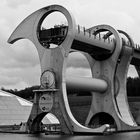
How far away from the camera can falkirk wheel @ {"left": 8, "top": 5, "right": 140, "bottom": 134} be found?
139 ft

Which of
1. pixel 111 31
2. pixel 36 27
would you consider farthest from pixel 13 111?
pixel 111 31

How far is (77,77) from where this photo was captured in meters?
46.7

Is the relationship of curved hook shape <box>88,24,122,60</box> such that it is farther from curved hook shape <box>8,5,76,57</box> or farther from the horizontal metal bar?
curved hook shape <box>8,5,76,57</box>

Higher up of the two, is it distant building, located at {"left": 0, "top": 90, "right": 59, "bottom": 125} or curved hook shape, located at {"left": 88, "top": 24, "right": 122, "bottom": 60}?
curved hook shape, located at {"left": 88, "top": 24, "right": 122, "bottom": 60}

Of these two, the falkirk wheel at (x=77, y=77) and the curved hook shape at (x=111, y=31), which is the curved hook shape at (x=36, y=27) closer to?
the falkirk wheel at (x=77, y=77)

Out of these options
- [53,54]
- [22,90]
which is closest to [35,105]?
[53,54]

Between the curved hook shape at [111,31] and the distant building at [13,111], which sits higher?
the curved hook shape at [111,31]

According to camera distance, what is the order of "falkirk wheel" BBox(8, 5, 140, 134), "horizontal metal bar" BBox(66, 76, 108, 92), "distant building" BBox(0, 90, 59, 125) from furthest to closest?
"distant building" BBox(0, 90, 59, 125)
"horizontal metal bar" BBox(66, 76, 108, 92)
"falkirk wheel" BBox(8, 5, 140, 134)

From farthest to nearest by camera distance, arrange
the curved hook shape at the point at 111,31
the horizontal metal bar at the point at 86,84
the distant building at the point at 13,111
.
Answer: the distant building at the point at 13,111 → the curved hook shape at the point at 111,31 → the horizontal metal bar at the point at 86,84

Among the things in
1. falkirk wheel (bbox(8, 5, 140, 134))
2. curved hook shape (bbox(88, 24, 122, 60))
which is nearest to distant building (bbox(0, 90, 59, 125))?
falkirk wheel (bbox(8, 5, 140, 134))

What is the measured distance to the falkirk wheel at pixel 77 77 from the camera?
4238 cm

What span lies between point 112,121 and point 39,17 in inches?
710

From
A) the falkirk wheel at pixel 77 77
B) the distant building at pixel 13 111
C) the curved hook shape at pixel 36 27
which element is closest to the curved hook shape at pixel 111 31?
the falkirk wheel at pixel 77 77

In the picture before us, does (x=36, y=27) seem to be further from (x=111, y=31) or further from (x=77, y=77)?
(x=111, y=31)
